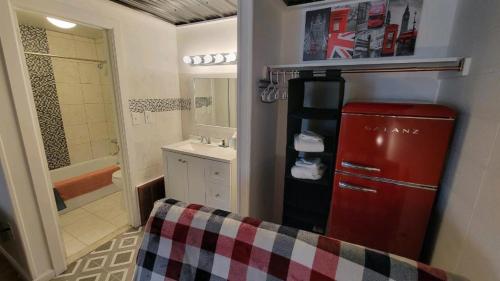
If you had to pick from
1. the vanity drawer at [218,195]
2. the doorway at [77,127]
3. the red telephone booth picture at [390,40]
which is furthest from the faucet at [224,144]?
the red telephone booth picture at [390,40]

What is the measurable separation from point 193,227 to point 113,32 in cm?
190

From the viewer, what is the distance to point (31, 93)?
1.38 m

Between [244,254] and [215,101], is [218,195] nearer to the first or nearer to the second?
[215,101]

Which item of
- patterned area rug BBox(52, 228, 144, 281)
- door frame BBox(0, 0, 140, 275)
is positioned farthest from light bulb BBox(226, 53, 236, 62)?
patterned area rug BBox(52, 228, 144, 281)

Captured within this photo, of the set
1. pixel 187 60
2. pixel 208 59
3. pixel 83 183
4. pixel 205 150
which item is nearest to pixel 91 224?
pixel 83 183

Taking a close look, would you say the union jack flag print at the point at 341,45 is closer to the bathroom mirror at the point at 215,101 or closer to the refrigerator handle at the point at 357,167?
the refrigerator handle at the point at 357,167

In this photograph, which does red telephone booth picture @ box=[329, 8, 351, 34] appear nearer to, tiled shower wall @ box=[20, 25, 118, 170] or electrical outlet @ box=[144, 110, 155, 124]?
electrical outlet @ box=[144, 110, 155, 124]

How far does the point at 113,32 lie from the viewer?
1.79 metres

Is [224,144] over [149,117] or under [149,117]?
under

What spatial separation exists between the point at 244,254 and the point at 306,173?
806 millimetres

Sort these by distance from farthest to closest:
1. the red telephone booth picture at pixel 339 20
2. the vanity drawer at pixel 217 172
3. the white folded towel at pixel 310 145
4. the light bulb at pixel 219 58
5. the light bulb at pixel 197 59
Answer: the light bulb at pixel 197 59 → the light bulb at pixel 219 58 → the vanity drawer at pixel 217 172 → the red telephone booth picture at pixel 339 20 → the white folded towel at pixel 310 145

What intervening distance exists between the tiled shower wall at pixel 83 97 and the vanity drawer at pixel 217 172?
6.33 feet

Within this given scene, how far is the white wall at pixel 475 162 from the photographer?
0.73m

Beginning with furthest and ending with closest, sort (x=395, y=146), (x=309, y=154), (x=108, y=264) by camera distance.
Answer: (x=108, y=264) → (x=309, y=154) → (x=395, y=146)
